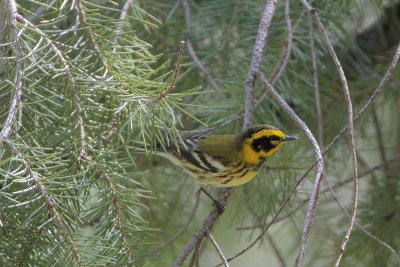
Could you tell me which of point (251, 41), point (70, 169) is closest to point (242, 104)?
point (251, 41)

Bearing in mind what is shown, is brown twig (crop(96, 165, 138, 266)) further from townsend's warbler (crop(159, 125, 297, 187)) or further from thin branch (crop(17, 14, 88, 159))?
townsend's warbler (crop(159, 125, 297, 187))

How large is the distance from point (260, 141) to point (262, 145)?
2.0 inches

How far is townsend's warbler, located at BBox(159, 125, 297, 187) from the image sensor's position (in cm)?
227

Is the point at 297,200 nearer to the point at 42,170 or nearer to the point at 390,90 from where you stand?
the point at 390,90

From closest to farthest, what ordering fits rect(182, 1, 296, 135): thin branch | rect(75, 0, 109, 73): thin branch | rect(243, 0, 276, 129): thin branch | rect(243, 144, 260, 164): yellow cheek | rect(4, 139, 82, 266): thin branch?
rect(4, 139, 82, 266): thin branch < rect(75, 0, 109, 73): thin branch < rect(243, 0, 276, 129): thin branch < rect(182, 1, 296, 135): thin branch < rect(243, 144, 260, 164): yellow cheek

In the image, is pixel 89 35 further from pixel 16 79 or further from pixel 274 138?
pixel 274 138

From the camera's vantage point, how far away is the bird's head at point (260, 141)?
7.22ft

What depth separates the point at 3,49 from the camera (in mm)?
1684

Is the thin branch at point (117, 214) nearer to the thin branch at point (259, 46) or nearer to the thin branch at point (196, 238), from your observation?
the thin branch at point (196, 238)

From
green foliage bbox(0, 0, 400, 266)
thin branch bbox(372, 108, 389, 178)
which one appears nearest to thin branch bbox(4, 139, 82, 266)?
green foliage bbox(0, 0, 400, 266)

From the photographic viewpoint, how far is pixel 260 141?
89.7 inches

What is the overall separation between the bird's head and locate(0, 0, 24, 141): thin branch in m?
0.80

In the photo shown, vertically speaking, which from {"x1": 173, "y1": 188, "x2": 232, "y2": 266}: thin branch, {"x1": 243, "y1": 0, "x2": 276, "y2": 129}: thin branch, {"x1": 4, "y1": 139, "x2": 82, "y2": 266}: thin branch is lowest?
{"x1": 173, "y1": 188, "x2": 232, "y2": 266}: thin branch

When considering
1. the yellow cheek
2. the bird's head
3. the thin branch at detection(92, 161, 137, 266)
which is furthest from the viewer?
the yellow cheek
